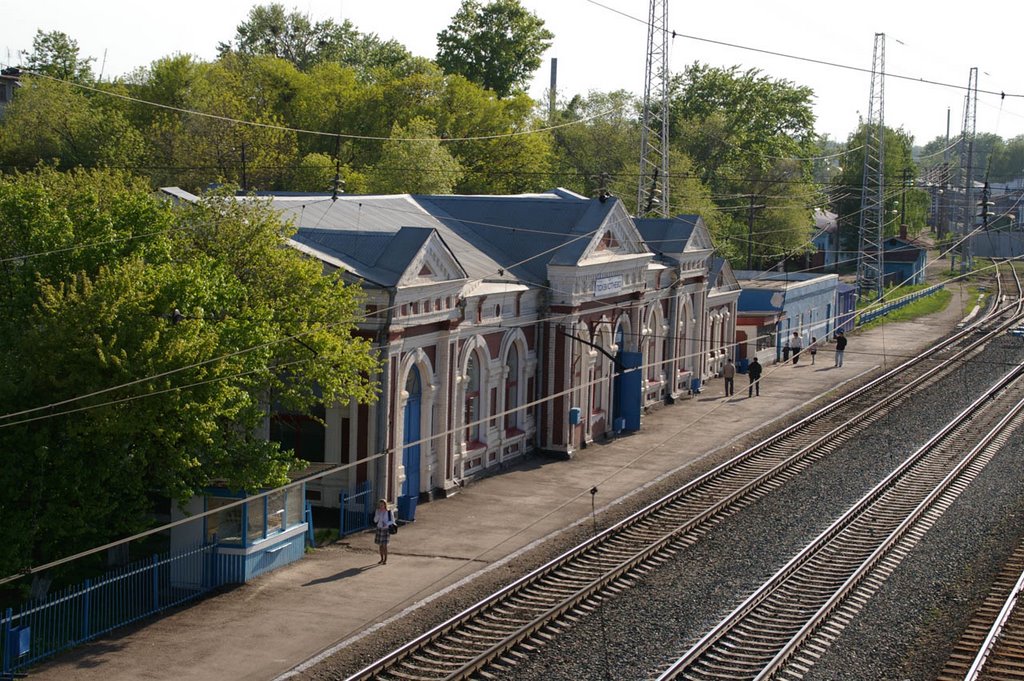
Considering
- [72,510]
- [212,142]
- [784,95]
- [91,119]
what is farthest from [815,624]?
[784,95]

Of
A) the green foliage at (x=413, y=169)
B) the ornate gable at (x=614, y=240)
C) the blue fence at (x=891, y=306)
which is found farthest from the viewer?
the blue fence at (x=891, y=306)

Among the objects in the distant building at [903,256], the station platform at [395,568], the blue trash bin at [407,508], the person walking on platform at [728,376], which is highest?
the distant building at [903,256]

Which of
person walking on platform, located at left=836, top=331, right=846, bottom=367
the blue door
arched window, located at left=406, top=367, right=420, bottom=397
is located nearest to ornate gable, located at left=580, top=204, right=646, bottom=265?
arched window, located at left=406, top=367, right=420, bottom=397

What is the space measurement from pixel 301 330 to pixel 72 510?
223 inches

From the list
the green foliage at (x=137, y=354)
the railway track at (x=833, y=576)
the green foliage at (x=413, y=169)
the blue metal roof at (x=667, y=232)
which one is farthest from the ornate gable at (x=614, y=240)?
the green foliage at (x=413, y=169)

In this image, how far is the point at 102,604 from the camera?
2072cm

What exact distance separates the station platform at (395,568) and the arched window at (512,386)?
51.6 inches

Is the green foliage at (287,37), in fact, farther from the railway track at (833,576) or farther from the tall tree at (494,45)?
the railway track at (833,576)

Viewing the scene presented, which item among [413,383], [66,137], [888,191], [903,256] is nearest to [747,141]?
[903,256]

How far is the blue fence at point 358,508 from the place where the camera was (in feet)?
92.1

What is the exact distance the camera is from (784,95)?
327 feet

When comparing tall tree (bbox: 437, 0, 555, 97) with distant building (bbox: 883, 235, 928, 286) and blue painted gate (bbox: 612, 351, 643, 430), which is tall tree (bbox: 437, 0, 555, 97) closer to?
distant building (bbox: 883, 235, 928, 286)

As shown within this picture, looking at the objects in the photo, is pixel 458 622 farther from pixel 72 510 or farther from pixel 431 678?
Answer: pixel 72 510

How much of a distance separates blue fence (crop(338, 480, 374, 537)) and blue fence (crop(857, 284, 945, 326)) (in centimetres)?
4184
